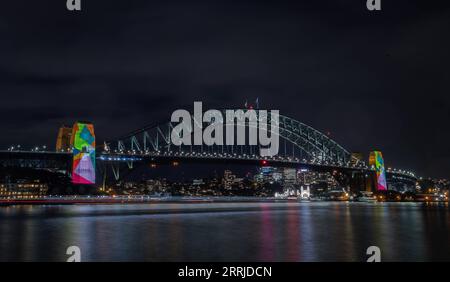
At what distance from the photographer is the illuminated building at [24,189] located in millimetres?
87750

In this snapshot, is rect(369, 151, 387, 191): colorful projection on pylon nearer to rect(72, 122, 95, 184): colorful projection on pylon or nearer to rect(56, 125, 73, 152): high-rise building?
rect(72, 122, 95, 184): colorful projection on pylon

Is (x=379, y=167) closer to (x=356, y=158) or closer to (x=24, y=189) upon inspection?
(x=356, y=158)

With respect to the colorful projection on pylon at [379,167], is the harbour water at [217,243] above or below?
below

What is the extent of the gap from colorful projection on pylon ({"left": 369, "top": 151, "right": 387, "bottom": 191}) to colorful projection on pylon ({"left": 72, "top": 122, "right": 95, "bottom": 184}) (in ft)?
198

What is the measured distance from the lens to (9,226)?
84.3 feet

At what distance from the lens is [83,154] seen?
2931 inches

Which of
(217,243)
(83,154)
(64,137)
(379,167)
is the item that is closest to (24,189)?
(64,137)

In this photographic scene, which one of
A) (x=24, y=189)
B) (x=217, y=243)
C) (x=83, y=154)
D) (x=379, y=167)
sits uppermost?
(x=83, y=154)

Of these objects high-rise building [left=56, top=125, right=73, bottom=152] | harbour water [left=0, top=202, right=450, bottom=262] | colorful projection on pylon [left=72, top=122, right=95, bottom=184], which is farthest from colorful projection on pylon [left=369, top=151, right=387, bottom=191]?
harbour water [left=0, top=202, right=450, bottom=262]

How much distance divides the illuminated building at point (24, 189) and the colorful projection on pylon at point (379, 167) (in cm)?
6738

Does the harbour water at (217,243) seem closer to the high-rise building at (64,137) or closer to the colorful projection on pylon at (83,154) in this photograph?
the colorful projection on pylon at (83,154)

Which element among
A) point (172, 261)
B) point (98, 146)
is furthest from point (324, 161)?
point (172, 261)

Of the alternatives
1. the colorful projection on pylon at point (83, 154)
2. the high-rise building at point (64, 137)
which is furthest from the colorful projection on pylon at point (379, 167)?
the high-rise building at point (64, 137)

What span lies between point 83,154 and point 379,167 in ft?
217
